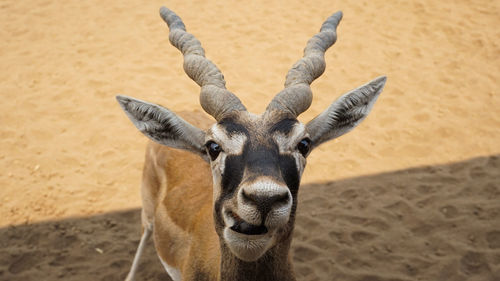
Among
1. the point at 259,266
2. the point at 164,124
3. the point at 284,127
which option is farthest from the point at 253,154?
the point at 164,124

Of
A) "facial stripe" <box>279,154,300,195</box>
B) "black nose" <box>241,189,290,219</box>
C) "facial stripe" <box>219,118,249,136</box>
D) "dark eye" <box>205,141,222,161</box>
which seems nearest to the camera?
"black nose" <box>241,189,290,219</box>

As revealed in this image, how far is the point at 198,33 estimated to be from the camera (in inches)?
382

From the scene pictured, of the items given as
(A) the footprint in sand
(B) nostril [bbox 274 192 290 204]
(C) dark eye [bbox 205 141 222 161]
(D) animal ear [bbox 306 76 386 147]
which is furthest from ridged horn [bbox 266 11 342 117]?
(A) the footprint in sand

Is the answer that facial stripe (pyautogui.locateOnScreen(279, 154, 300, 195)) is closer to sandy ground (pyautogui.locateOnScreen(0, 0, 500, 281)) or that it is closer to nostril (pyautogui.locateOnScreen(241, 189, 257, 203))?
nostril (pyautogui.locateOnScreen(241, 189, 257, 203))

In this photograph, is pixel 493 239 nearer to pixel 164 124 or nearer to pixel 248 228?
pixel 248 228

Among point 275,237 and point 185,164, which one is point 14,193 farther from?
point 275,237

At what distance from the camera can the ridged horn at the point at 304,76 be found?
287 centimetres

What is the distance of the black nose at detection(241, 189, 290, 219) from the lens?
2117mm

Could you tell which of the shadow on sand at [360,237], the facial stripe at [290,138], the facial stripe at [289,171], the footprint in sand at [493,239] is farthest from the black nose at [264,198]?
the footprint in sand at [493,239]

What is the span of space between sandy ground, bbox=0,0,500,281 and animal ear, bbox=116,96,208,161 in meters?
2.21

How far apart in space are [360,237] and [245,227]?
3.07 meters

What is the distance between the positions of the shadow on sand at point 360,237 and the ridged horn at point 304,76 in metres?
2.24

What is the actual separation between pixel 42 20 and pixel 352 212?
819cm

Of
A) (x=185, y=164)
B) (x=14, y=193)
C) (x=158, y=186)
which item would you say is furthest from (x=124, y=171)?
(x=185, y=164)
